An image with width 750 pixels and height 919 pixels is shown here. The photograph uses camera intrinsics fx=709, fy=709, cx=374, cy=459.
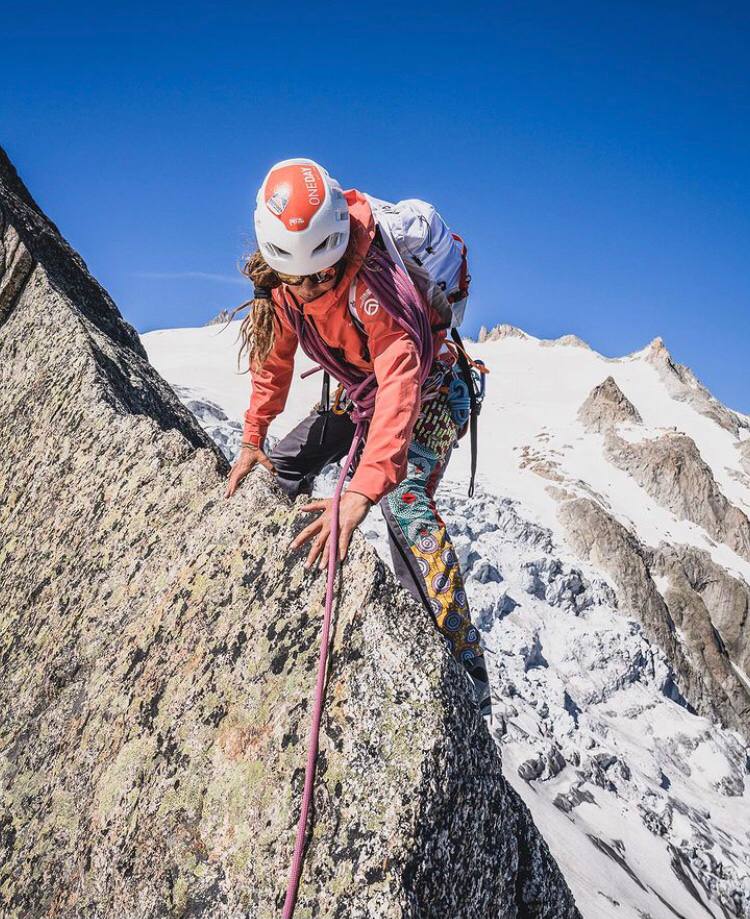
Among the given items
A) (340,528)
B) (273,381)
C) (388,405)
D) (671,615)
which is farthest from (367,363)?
(671,615)

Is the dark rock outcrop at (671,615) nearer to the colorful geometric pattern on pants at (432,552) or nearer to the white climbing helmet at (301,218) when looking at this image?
the colorful geometric pattern on pants at (432,552)

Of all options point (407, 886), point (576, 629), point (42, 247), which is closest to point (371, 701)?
point (407, 886)

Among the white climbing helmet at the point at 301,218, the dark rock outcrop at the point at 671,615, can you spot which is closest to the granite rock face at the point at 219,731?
the white climbing helmet at the point at 301,218

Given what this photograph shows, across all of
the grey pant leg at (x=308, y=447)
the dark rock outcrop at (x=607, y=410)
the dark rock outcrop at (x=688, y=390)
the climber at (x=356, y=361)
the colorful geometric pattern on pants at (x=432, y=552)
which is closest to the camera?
the climber at (x=356, y=361)

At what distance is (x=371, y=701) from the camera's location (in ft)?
9.20

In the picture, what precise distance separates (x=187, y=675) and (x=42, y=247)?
220 inches

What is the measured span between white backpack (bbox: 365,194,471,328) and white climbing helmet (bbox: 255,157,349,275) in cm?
43

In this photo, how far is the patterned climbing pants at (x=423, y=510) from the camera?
4027 mm

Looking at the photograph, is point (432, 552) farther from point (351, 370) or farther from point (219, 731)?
point (219, 731)

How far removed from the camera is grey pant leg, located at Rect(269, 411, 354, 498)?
5.21 metres

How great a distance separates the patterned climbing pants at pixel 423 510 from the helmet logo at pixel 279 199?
1.60 meters

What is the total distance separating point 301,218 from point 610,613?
2308cm

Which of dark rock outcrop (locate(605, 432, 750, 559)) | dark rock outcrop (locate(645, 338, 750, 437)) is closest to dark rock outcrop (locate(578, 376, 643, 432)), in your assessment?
dark rock outcrop (locate(605, 432, 750, 559))

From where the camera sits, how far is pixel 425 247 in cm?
454
